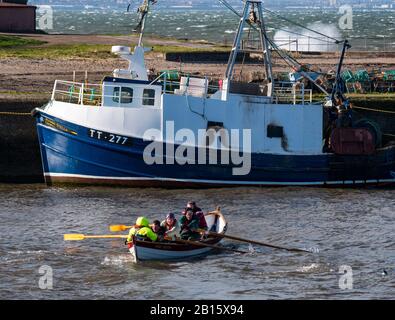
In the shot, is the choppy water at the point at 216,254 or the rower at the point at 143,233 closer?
the choppy water at the point at 216,254

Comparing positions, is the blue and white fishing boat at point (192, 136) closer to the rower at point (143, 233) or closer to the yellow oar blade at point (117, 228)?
the yellow oar blade at point (117, 228)

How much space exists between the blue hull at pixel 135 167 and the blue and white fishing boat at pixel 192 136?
0.11 feet

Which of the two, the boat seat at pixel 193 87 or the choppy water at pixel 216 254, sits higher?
the boat seat at pixel 193 87

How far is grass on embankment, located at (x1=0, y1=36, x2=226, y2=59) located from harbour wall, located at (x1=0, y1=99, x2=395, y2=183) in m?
13.1

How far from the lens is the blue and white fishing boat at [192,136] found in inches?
1512

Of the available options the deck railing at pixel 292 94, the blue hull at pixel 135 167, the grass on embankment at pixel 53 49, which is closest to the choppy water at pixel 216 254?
the blue hull at pixel 135 167

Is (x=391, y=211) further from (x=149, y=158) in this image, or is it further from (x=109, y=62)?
(x=109, y=62)

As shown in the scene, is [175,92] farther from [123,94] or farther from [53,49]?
[53,49]

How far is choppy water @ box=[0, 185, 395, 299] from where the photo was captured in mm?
28483

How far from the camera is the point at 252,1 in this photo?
3969cm

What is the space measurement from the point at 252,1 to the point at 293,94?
355 centimetres

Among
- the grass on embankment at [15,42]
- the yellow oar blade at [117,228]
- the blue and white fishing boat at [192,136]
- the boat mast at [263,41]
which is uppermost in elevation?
the boat mast at [263,41]
